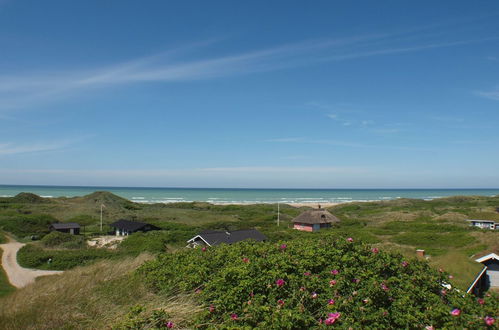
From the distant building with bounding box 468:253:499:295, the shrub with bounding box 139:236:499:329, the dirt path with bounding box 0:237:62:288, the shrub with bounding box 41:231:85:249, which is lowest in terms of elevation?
the dirt path with bounding box 0:237:62:288

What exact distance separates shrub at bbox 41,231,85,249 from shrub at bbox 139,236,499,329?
33.3 metres

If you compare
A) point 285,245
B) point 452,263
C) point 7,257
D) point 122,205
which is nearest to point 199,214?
point 122,205

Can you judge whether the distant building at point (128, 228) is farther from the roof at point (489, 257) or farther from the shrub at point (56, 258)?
the roof at point (489, 257)

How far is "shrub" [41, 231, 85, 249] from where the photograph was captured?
3503 cm

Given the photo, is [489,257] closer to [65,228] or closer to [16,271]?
[16,271]

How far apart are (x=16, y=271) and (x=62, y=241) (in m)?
10.8

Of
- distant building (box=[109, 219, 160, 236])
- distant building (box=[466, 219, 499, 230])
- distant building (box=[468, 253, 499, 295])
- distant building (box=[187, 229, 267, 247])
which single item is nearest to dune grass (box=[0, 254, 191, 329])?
distant building (box=[187, 229, 267, 247])

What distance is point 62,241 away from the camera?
3600 cm

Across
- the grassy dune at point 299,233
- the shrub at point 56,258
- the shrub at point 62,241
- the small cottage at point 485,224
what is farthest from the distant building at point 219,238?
→ the small cottage at point 485,224

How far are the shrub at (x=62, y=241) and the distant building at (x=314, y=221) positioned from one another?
2721cm

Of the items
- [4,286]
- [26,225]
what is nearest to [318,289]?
[4,286]

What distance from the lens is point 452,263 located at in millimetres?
19266

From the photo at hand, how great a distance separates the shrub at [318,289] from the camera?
424 cm

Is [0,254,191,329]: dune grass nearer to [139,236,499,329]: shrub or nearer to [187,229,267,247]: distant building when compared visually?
[139,236,499,329]: shrub
